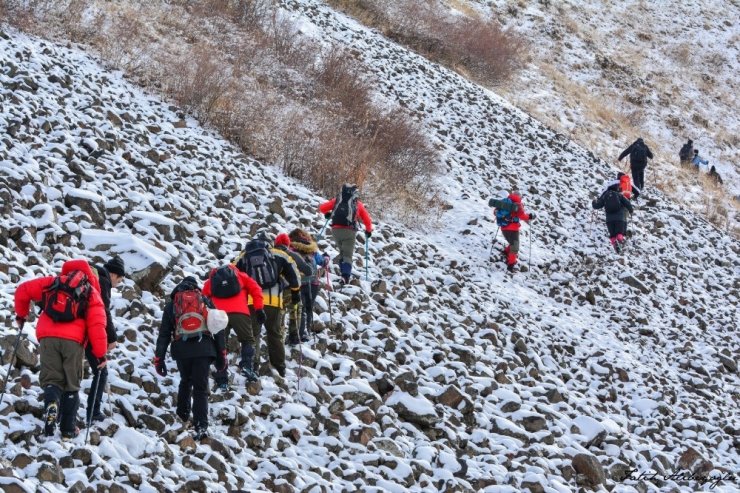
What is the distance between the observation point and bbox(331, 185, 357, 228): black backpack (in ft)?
34.9

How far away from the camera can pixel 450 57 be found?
969 inches

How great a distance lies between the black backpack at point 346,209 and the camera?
1064cm

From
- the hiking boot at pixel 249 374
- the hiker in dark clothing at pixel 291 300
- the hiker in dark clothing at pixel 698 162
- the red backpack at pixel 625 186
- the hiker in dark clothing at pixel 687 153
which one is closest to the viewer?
the hiking boot at pixel 249 374

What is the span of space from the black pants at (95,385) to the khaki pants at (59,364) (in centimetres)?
25

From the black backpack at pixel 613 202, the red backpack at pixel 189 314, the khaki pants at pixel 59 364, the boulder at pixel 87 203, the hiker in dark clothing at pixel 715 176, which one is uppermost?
the hiker in dark clothing at pixel 715 176

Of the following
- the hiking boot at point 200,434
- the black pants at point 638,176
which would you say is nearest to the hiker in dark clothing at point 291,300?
the hiking boot at point 200,434

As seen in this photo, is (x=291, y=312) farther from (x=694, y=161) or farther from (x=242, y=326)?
(x=694, y=161)

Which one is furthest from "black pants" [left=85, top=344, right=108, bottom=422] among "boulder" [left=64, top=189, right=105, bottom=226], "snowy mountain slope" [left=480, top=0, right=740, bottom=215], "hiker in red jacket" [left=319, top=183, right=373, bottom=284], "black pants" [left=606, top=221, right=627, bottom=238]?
"snowy mountain slope" [left=480, top=0, right=740, bottom=215]

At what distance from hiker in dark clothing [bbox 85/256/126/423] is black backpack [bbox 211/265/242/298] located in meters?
1.09

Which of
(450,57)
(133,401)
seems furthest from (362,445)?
(450,57)

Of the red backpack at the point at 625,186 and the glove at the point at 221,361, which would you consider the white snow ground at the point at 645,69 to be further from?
the glove at the point at 221,361

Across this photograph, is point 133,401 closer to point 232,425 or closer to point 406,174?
point 232,425

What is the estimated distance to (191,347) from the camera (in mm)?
6609

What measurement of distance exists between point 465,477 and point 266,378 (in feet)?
7.96
